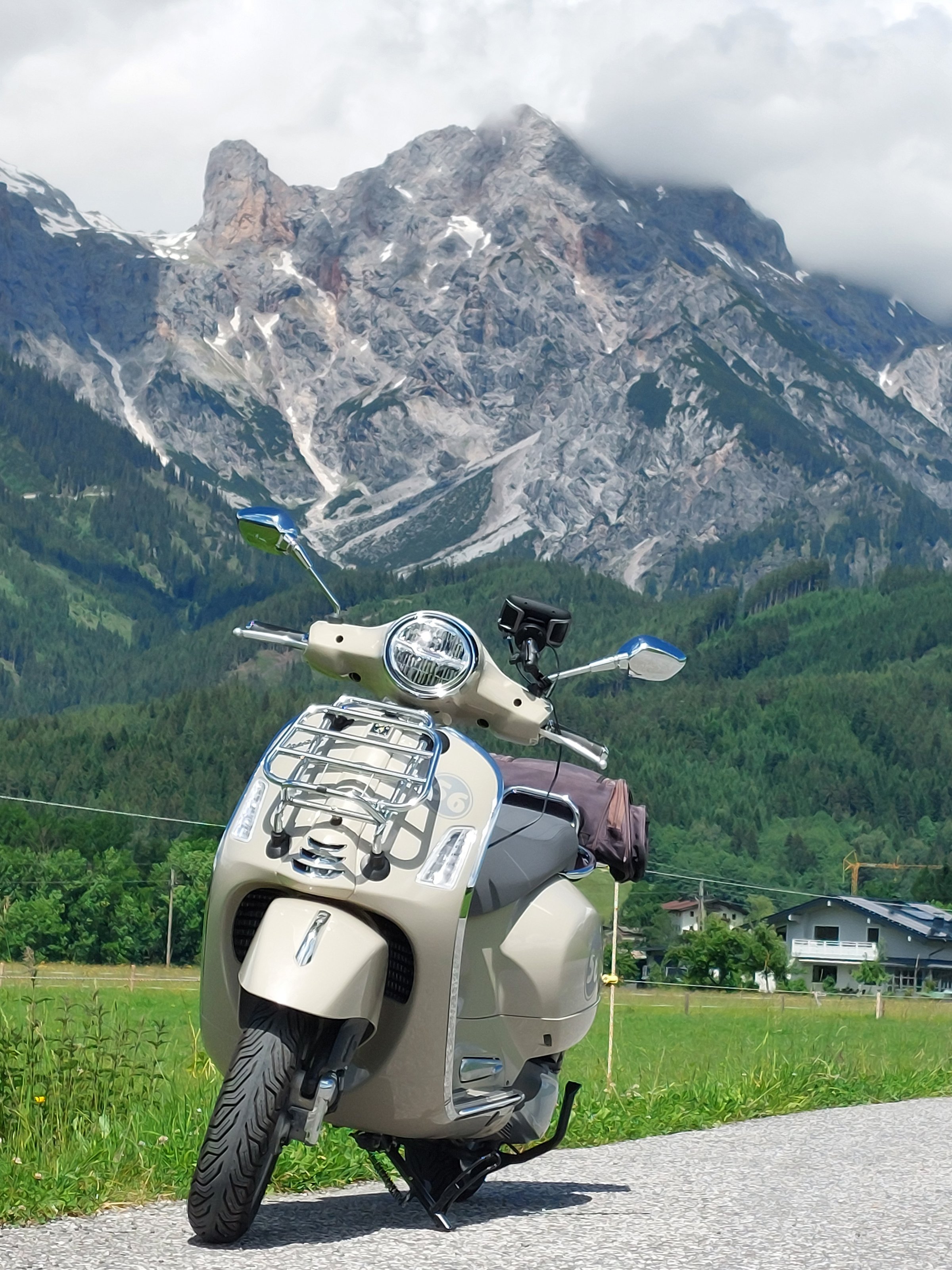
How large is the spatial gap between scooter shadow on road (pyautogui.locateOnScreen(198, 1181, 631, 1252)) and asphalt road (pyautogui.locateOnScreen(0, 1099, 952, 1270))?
10mm

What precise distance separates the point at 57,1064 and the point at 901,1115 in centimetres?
494

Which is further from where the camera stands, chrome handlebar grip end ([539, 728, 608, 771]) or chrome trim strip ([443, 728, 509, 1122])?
chrome handlebar grip end ([539, 728, 608, 771])

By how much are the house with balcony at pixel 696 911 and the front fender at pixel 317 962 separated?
89.7m

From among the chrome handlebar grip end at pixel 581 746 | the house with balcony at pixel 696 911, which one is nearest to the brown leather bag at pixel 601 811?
the chrome handlebar grip end at pixel 581 746

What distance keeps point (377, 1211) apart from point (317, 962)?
4.66 ft

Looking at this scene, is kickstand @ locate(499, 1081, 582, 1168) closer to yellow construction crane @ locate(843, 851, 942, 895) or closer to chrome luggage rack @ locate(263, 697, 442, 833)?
chrome luggage rack @ locate(263, 697, 442, 833)

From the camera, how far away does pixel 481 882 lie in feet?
16.6

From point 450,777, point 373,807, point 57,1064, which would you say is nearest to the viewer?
point 373,807

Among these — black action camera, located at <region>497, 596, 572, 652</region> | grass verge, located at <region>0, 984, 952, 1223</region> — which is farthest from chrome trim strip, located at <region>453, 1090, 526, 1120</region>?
black action camera, located at <region>497, 596, 572, 652</region>

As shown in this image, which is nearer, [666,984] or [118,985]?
[118,985]

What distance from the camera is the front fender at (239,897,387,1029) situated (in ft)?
14.3

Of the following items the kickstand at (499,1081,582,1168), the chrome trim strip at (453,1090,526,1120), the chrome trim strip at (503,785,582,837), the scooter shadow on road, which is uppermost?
the chrome trim strip at (503,785,582,837)

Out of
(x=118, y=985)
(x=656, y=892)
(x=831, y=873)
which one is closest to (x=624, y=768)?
(x=831, y=873)

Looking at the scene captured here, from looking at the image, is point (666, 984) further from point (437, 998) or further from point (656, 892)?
point (437, 998)
